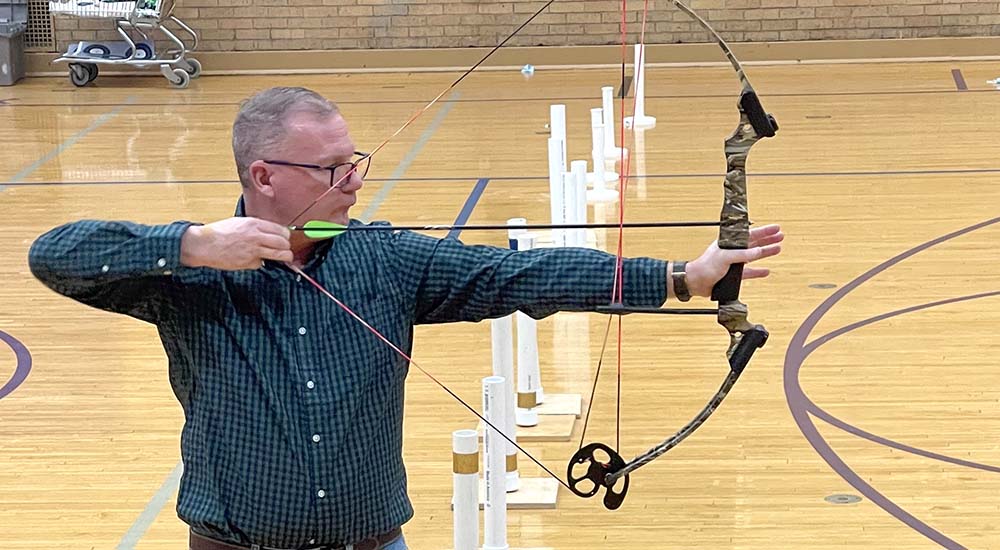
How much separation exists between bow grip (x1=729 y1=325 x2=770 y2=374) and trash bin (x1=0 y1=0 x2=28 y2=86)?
39.8ft

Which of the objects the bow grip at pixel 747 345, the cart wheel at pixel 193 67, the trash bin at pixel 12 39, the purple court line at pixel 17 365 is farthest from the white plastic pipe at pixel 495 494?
the trash bin at pixel 12 39

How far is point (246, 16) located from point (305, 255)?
11.8m

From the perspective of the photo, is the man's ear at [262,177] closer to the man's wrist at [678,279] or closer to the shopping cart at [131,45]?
the man's wrist at [678,279]

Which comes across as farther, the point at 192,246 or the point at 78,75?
the point at 78,75

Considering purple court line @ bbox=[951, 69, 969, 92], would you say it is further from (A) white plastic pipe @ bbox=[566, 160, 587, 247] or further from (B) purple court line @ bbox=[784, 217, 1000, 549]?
(A) white plastic pipe @ bbox=[566, 160, 587, 247]

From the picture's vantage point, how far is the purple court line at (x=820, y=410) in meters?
4.06

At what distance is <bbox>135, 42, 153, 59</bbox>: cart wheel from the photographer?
13016mm

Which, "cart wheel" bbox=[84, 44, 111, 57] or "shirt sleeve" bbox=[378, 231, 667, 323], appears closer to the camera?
"shirt sleeve" bbox=[378, 231, 667, 323]

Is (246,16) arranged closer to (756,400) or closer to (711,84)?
(711,84)

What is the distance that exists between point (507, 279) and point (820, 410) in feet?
9.72

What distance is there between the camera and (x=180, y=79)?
42.6ft

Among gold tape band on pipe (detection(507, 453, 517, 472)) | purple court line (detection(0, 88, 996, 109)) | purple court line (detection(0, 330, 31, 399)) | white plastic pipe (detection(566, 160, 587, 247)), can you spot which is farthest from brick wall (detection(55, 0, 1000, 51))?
gold tape band on pipe (detection(507, 453, 517, 472))

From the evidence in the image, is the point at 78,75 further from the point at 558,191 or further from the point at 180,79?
the point at 558,191

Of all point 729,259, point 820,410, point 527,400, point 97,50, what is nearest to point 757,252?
point 729,259
